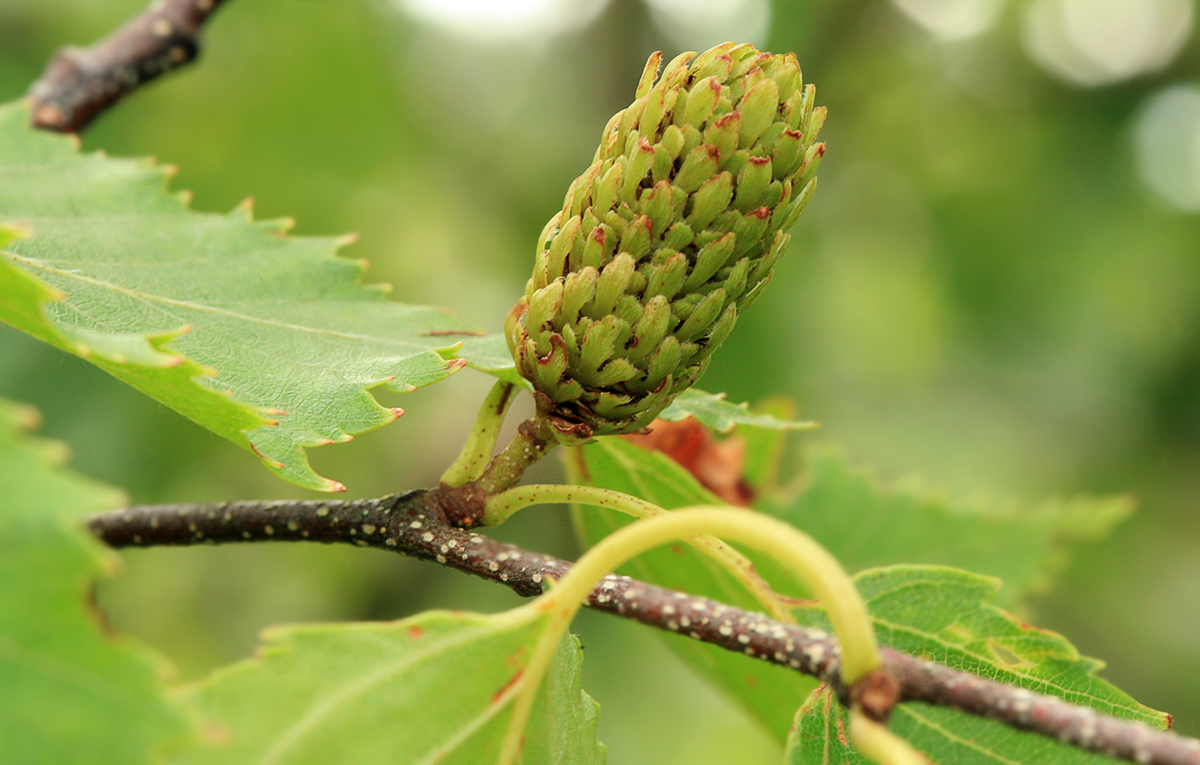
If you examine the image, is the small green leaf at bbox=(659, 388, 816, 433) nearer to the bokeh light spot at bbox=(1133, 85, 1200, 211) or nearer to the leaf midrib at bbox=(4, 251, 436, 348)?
the leaf midrib at bbox=(4, 251, 436, 348)

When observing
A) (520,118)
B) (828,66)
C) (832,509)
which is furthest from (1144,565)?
(520,118)

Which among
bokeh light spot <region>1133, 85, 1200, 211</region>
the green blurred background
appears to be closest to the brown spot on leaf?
the green blurred background

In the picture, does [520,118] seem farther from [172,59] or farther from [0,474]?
[0,474]

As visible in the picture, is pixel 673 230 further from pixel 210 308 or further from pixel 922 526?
pixel 922 526

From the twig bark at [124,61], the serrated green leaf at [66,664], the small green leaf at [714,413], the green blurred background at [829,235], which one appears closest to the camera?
the serrated green leaf at [66,664]

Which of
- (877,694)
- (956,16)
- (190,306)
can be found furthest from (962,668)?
(956,16)

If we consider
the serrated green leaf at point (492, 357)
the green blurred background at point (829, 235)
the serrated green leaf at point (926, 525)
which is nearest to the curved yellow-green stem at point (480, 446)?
the serrated green leaf at point (492, 357)

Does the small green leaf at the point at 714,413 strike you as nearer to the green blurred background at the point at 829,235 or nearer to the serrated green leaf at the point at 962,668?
the serrated green leaf at the point at 962,668
